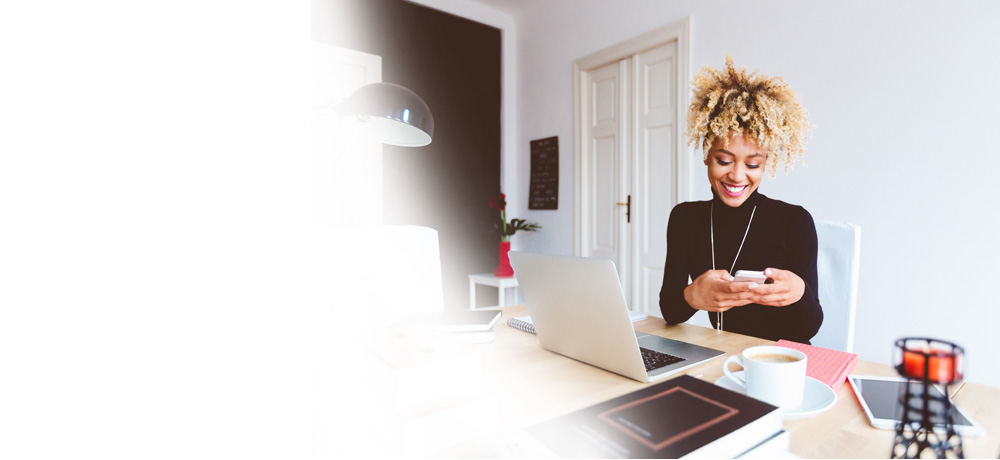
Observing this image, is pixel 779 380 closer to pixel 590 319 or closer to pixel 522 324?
pixel 590 319

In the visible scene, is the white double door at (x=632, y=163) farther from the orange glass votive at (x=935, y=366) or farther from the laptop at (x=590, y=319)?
the orange glass votive at (x=935, y=366)

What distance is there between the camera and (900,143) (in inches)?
77.9

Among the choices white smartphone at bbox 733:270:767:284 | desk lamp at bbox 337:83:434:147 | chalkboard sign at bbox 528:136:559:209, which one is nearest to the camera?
white smartphone at bbox 733:270:767:284

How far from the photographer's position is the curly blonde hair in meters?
1.32

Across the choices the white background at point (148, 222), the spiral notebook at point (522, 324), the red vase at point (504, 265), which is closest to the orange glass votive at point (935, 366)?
the white background at point (148, 222)

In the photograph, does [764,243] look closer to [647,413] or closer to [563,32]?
[647,413]

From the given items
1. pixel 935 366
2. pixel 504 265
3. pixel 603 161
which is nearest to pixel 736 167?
pixel 935 366

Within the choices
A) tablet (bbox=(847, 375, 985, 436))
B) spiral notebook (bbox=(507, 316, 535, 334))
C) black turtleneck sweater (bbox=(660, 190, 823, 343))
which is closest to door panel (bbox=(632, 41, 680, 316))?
black turtleneck sweater (bbox=(660, 190, 823, 343))

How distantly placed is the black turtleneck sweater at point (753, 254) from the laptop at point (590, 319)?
39 cm

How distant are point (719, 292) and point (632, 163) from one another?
7.34 ft

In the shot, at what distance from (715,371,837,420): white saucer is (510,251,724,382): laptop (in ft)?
0.42

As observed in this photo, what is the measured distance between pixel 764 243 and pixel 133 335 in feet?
4.95

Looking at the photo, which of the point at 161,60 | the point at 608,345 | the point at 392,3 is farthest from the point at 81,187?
the point at 392,3

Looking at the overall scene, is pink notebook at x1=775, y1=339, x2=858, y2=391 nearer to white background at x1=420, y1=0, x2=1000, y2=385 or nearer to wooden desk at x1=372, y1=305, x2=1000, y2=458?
wooden desk at x1=372, y1=305, x2=1000, y2=458
